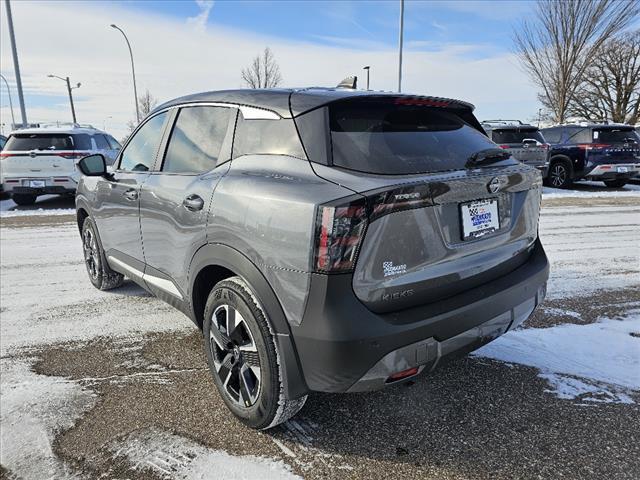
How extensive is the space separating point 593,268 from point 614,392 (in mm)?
2934

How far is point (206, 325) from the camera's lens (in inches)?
100

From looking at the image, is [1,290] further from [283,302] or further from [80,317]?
[283,302]

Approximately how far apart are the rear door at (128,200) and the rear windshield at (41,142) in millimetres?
7371

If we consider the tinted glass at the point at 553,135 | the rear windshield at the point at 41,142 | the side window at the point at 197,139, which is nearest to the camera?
the side window at the point at 197,139

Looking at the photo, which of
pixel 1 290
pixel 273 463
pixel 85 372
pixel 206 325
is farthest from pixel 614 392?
pixel 1 290

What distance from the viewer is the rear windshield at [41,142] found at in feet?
A: 33.5

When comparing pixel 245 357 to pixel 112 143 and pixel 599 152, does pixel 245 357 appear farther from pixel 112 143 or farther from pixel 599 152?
pixel 599 152

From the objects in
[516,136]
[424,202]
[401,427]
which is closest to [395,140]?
[424,202]

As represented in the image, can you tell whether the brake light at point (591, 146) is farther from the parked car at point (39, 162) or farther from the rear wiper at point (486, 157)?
the parked car at point (39, 162)

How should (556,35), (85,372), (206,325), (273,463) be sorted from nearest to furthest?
(273,463)
(206,325)
(85,372)
(556,35)

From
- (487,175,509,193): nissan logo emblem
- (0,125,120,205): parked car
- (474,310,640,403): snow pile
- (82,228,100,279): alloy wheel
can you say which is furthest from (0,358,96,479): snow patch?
(0,125,120,205): parked car

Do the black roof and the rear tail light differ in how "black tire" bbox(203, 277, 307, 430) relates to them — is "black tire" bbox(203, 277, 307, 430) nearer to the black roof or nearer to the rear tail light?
the rear tail light

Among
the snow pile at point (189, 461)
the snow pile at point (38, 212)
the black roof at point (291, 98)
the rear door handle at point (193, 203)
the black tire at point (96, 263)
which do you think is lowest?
the snow pile at point (38, 212)

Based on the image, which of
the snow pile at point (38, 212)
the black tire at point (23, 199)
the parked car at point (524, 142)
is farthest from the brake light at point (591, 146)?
the black tire at point (23, 199)
